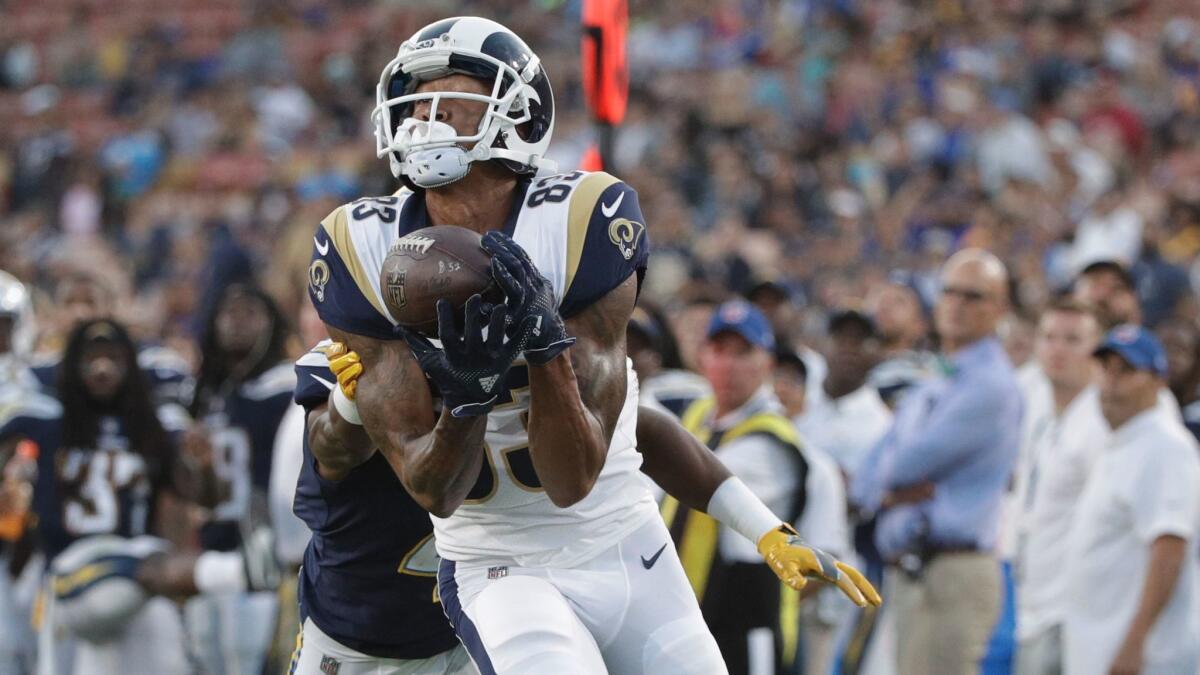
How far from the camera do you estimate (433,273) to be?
3041 mm

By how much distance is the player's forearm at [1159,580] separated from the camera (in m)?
5.68

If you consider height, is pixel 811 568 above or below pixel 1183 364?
above

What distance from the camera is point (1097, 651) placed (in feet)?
19.3

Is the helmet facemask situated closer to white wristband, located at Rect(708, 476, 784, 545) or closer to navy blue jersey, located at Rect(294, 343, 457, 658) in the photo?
white wristband, located at Rect(708, 476, 784, 545)

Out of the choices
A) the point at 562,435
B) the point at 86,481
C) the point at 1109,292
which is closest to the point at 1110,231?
the point at 1109,292

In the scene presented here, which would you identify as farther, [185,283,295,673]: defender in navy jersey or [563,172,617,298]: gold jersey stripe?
[185,283,295,673]: defender in navy jersey

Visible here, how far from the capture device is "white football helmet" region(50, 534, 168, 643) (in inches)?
239

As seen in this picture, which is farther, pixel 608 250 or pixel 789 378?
pixel 789 378

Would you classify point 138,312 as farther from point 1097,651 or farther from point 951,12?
point 1097,651

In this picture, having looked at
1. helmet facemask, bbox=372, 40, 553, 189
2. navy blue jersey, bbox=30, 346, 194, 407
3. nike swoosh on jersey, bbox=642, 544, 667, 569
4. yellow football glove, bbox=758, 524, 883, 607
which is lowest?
navy blue jersey, bbox=30, 346, 194, 407

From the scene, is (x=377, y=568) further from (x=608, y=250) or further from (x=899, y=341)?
(x=899, y=341)

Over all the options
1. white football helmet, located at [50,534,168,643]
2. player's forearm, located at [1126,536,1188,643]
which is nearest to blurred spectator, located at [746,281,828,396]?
player's forearm, located at [1126,536,1188,643]

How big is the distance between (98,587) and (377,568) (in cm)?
224

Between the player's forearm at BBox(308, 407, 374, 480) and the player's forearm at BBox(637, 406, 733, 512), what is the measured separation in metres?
0.61
